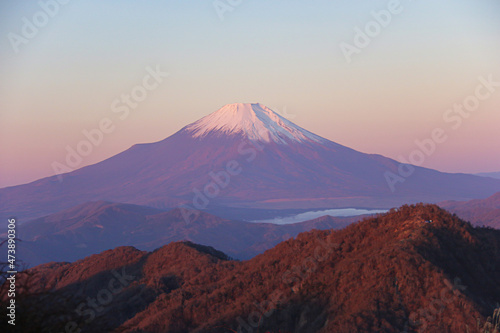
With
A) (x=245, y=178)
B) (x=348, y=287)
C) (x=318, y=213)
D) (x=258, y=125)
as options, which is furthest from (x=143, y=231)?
(x=348, y=287)

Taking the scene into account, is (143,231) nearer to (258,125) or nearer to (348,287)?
(258,125)

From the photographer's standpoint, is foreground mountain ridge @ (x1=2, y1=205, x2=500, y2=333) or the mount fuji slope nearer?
foreground mountain ridge @ (x1=2, y1=205, x2=500, y2=333)

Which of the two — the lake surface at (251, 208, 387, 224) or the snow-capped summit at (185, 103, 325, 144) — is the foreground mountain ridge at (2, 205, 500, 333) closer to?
the lake surface at (251, 208, 387, 224)

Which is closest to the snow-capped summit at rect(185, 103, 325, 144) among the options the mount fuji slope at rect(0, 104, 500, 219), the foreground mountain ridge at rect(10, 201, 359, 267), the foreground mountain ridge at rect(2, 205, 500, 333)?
the mount fuji slope at rect(0, 104, 500, 219)

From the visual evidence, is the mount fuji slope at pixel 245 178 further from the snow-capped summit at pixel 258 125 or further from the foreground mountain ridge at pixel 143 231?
the foreground mountain ridge at pixel 143 231

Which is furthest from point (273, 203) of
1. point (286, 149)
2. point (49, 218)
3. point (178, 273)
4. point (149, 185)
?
point (178, 273)

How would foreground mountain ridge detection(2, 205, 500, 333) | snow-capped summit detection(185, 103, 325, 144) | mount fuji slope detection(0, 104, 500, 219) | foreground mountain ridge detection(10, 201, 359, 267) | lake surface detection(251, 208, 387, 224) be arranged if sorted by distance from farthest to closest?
snow-capped summit detection(185, 103, 325, 144), mount fuji slope detection(0, 104, 500, 219), lake surface detection(251, 208, 387, 224), foreground mountain ridge detection(10, 201, 359, 267), foreground mountain ridge detection(2, 205, 500, 333)

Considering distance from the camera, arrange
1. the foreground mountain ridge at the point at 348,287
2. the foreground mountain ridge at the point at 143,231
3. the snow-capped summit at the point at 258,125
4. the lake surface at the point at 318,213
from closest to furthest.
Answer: the foreground mountain ridge at the point at 348,287, the foreground mountain ridge at the point at 143,231, the lake surface at the point at 318,213, the snow-capped summit at the point at 258,125

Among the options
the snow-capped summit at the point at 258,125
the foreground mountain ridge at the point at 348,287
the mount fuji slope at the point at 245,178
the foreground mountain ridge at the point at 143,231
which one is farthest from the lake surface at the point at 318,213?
the foreground mountain ridge at the point at 348,287
